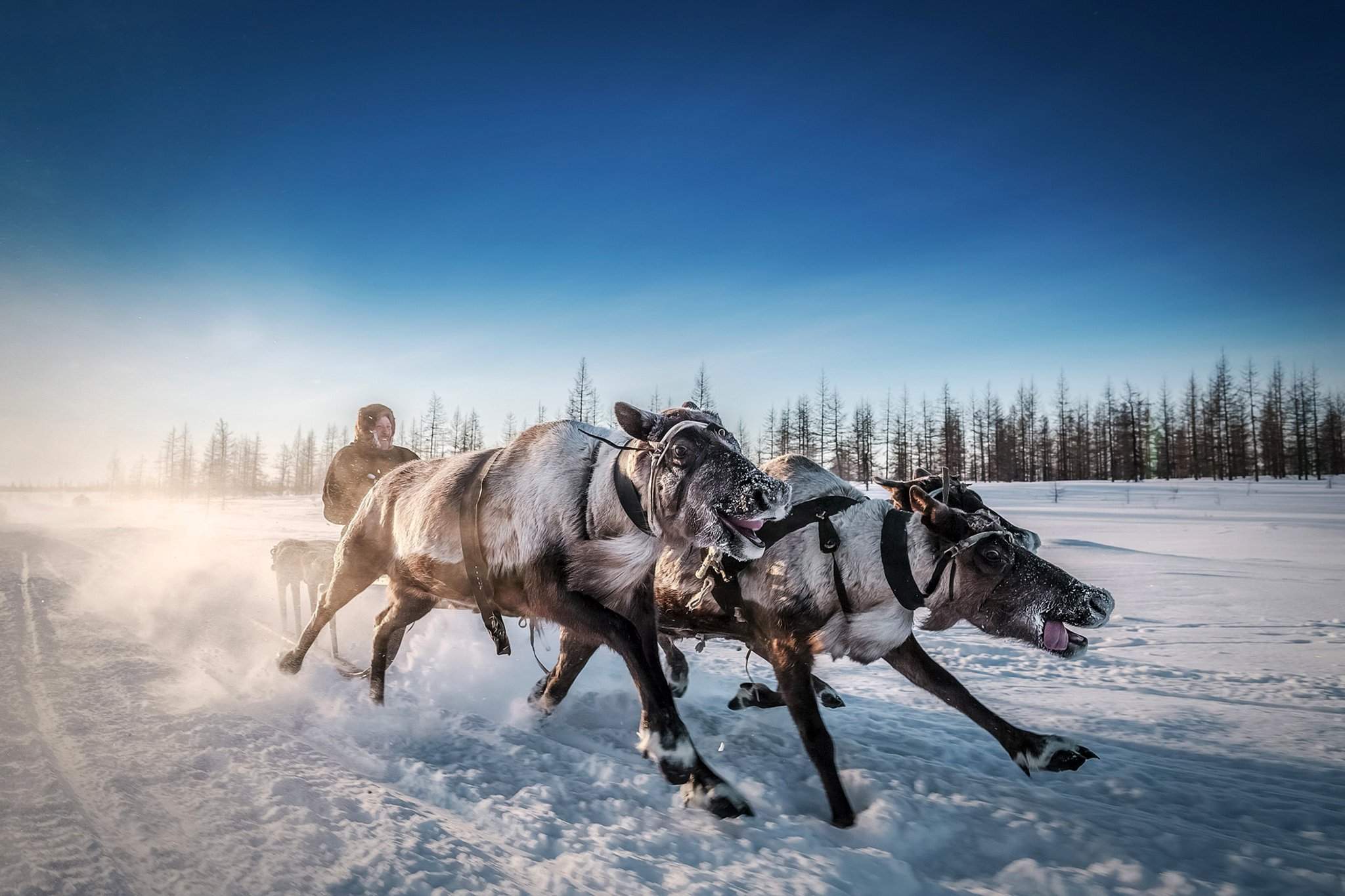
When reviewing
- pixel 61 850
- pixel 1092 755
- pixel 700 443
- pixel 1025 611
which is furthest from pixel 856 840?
pixel 61 850

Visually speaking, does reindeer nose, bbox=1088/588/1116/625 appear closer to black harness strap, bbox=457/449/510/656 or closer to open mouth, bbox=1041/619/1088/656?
open mouth, bbox=1041/619/1088/656

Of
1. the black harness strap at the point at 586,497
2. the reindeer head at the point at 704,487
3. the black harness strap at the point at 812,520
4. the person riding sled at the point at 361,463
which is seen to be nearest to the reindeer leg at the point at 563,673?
the black harness strap at the point at 586,497

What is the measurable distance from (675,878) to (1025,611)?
6.99ft

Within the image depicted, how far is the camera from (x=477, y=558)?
336 cm

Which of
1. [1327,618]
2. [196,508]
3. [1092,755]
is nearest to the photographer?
[1092,755]

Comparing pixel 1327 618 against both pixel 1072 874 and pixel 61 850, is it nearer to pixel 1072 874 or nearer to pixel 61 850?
pixel 1072 874

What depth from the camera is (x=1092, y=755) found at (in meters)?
3.25

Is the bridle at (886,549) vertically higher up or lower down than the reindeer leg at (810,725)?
higher up

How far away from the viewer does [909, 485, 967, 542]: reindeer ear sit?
3080 millimetres

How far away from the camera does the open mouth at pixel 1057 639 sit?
2986 mm

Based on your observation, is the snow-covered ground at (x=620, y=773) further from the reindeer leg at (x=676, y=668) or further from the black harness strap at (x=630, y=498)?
the black harness strap at (x=630, y=498)

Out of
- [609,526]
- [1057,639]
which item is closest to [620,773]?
[609,526]

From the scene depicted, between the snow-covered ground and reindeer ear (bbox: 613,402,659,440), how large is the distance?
1813 mm

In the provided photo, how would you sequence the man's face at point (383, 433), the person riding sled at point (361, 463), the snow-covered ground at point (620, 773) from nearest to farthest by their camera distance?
→ 1. the snow-covered ground at point (620, 773)
2. the person riding sled at point (361, 463)
3. the man's face at point (383, 433)
